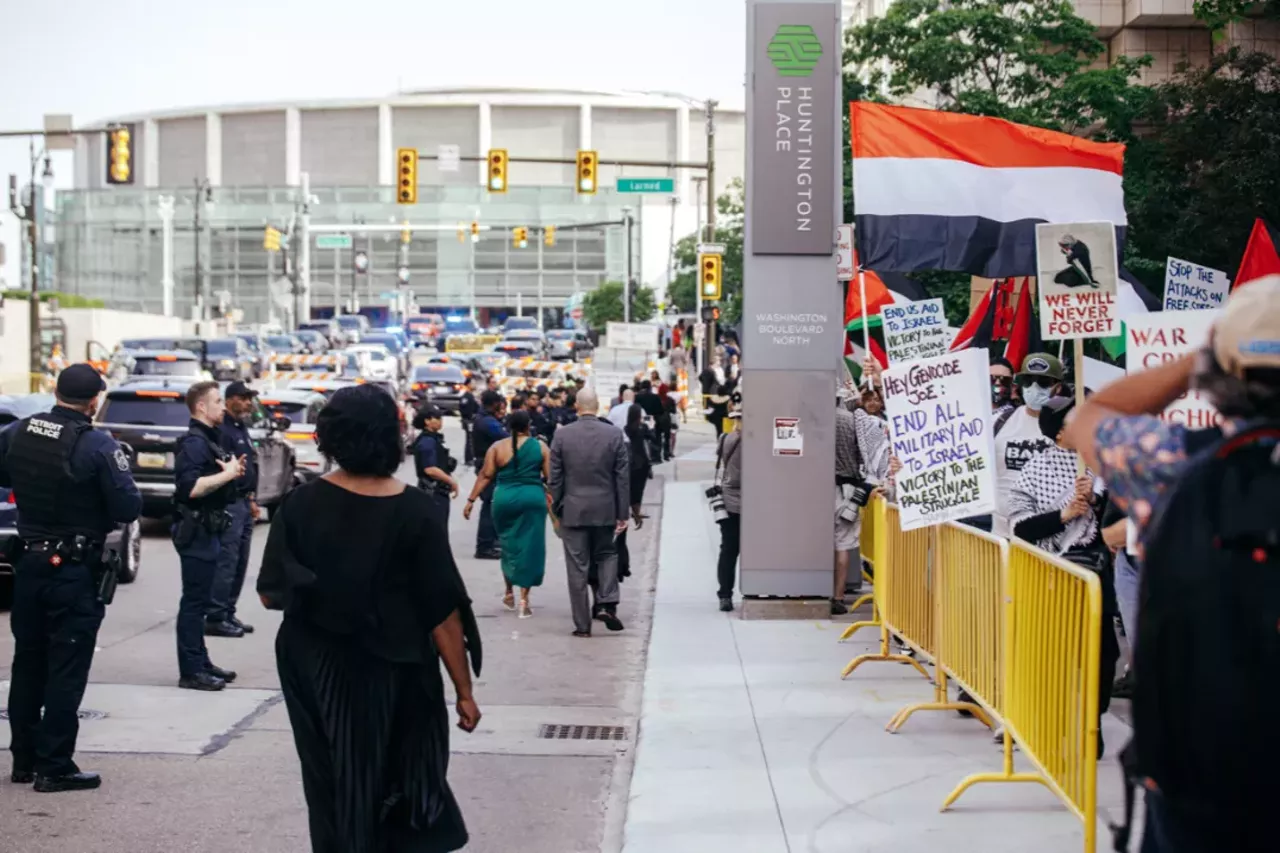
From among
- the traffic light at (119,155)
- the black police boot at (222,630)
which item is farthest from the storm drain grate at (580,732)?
the traffic light at (119,155)

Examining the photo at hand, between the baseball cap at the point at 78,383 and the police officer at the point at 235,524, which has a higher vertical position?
the baseball cap at the point at 78,383

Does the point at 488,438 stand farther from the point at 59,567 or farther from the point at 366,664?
the point at 366,664

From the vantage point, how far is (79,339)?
225ft

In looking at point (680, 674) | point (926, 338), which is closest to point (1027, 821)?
point (680, 674)

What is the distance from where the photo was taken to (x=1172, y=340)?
27.3 ft

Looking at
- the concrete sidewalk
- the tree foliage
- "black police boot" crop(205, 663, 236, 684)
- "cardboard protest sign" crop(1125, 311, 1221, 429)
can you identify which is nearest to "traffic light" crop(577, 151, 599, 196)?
the tree foliage

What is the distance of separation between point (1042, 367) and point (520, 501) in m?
5.83

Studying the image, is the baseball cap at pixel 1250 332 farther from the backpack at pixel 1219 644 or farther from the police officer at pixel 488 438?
the police officer at pixel 488 438

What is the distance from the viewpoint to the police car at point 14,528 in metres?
13.7

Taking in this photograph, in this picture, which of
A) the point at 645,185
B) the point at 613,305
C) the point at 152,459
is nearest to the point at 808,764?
the point at 152,459

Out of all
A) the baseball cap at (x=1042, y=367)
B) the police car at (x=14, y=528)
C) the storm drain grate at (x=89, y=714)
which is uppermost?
the baseball cap at (x=1042, y=367)

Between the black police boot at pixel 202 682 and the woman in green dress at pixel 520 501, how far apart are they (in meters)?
3.93

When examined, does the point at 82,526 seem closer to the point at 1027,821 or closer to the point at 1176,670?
the point at 1027,821

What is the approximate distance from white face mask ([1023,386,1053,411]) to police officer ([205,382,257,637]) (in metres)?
5.24
